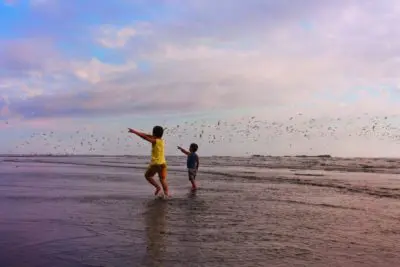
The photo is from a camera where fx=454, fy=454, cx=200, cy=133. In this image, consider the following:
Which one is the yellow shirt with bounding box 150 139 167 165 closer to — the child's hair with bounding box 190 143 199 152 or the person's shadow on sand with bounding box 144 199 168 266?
the person's shadow on sand with bounding box 144 199 168 266

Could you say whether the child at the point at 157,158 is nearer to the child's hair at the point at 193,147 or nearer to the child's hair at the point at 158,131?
the child's hair at the point at 158,131

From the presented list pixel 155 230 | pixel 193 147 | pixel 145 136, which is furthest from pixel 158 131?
pixel 155 230

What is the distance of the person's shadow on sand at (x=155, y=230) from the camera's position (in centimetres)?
614

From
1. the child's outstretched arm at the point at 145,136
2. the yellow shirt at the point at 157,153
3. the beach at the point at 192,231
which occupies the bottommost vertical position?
the beach at the point at 192,231

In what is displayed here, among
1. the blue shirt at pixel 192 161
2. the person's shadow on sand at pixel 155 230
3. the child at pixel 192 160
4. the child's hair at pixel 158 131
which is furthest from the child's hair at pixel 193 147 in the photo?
the person's shadow on sand at pixel 155 230

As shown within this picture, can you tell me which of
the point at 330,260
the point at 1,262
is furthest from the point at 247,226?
the point at 1,262

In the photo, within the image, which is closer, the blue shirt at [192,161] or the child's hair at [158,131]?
the child's hair at [158,131]

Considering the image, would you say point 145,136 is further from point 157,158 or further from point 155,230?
point 155,230

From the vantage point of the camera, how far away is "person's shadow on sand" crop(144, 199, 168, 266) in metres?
6.14

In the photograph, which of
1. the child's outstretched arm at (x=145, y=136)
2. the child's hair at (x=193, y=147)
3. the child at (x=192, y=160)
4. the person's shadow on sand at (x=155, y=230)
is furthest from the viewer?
the child's hair at (x=193, y=147)

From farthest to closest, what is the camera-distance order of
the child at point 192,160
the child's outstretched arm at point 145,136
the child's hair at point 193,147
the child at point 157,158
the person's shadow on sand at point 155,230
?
the child's hair at point 193,147 → the child at point 192,160 → the child at point 157,158 → the child's outstretched arm at point 145,136 → the person's shadow on sand at point 155,230

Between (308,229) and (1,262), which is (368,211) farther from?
(1,262)

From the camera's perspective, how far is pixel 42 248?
645 centimetres

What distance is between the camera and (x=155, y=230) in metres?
8.07
